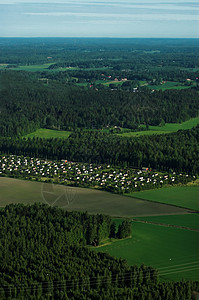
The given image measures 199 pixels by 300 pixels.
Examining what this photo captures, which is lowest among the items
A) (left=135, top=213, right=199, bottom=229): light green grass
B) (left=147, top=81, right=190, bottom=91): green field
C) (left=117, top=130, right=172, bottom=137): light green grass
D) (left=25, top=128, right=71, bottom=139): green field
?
(left=135, top=213, right=199, bottom=229): light green grass

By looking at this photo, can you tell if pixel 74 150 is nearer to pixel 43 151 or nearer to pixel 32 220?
pixel 43 151

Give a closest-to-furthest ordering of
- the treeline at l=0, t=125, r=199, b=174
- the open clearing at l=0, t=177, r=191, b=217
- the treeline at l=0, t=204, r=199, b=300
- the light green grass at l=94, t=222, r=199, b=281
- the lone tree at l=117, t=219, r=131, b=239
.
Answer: the treeline at l=0, t=204, r=199, b=300, the light green grass at l=94, t=222, r=199, b=281, the lone tree at l=117, t=219, r=131, b=239, the open clearing at l=0, t=177, r=191, b=217, the treeline at l=0, t=125, r=199, b=174

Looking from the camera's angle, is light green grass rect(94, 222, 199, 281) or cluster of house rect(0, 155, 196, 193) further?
cluster of house rect(0, 155, 196, 193)

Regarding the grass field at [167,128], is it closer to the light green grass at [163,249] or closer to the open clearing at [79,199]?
the open clearing at [79,199]

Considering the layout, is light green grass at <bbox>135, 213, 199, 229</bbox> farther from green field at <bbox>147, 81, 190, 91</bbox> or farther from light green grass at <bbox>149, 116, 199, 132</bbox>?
green field at <bbox>147, 81, 190, 91</bbox>

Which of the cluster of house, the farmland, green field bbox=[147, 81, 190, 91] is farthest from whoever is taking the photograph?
green field bbox=[147, 81, 190, 91]

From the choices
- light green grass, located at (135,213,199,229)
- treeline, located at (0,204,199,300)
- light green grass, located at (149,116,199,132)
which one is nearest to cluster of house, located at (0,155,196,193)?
light green grass, located at (135,213,199,229)

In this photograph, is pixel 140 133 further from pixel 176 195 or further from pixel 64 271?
pixel 64 271

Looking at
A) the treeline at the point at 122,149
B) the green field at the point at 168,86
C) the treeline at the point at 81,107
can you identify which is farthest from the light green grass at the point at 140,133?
the green field at the point at 168,86

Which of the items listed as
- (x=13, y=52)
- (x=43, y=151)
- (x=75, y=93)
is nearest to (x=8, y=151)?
(x=43, y=151)
